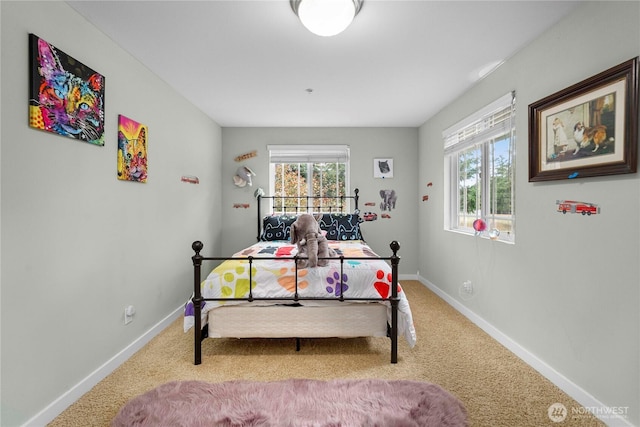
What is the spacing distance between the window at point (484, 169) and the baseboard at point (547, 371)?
2.72 feet

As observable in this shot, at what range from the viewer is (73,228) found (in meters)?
1.83

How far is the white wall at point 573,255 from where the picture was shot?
1.55 metres

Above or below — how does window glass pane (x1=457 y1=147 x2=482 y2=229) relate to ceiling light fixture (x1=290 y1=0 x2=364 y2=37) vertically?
below

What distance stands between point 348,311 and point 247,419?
991mm

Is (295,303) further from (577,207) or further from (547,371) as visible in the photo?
(577,207)

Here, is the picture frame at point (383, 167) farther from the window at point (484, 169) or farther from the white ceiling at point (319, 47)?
the white ceiling at point (319, 47)

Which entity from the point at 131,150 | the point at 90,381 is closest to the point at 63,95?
the point at 131,150

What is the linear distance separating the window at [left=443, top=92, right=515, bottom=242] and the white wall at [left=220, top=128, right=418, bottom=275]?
0.91m

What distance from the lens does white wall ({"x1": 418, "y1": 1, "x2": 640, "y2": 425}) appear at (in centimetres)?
155

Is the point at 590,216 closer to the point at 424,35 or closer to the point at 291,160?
the point at 424,35

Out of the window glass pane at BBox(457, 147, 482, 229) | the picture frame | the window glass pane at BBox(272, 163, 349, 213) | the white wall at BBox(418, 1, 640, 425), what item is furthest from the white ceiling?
the window glass pane at BBox(272, 163, 349, 213)

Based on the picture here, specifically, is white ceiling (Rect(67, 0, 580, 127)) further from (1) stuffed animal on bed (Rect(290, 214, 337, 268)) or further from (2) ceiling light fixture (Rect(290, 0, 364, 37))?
(1) stuffed animal on bed (Rect(290, 214, 337, 268))

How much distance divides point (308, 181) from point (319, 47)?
2.58m

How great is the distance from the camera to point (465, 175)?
3.44 meters
